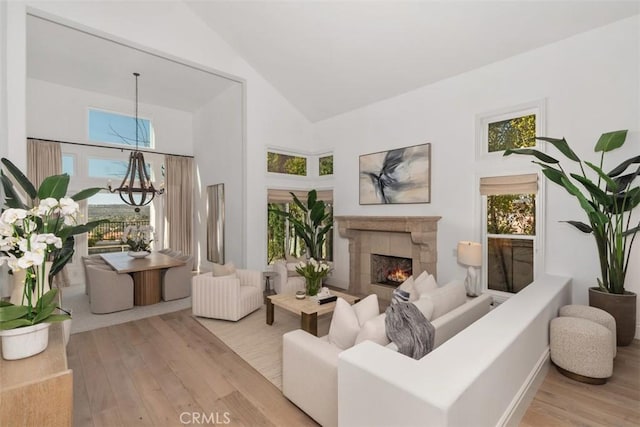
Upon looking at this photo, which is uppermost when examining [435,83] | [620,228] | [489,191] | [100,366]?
[435,83]

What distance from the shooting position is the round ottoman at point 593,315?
280 centimetres

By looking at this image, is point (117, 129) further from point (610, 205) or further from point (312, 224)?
point (610, 205)

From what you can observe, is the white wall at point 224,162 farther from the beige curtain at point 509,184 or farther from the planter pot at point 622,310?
the planter pot at point 622,310

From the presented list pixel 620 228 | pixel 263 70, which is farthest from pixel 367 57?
pixel 620 228

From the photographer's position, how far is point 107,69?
561 cm

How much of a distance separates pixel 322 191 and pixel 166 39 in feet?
12.8

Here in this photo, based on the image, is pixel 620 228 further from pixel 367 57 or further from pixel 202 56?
pixel 202 56

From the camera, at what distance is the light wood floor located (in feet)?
7.25

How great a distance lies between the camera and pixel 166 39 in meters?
4.75

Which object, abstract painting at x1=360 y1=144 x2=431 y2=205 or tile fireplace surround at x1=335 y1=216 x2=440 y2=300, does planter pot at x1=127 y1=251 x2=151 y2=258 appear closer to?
tile fireplace surround at x1=335 y1=216 x2=440 y2=300

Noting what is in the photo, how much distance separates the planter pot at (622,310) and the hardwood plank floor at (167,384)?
3251 millimetres

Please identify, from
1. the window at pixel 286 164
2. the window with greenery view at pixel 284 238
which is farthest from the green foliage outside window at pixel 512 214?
the window at pixel 286 164

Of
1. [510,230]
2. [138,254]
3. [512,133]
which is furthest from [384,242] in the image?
[138,254]

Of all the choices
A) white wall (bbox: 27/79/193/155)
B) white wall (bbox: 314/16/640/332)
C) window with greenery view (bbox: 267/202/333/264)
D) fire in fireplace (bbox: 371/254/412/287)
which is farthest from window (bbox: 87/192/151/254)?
white wall (bbox: 314/16/640/332)
